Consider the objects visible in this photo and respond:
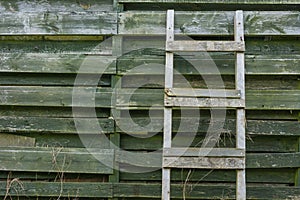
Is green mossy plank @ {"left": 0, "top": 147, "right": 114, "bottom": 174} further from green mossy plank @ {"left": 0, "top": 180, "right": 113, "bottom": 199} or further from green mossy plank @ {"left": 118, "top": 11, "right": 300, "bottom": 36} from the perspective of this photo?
green mossy plank @ {"left": 118, "top": 11, "right": 300, "bottom": 36}

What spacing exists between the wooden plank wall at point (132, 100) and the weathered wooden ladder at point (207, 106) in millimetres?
171

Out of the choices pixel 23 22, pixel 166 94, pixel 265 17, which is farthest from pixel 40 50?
pixel 265 17

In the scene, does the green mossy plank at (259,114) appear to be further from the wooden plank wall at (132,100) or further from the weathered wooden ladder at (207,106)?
the weathered wooden ladder at (207,106)

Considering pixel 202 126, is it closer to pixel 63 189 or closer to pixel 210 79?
pixel 210 79

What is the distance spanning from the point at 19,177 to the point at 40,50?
49.3 inches

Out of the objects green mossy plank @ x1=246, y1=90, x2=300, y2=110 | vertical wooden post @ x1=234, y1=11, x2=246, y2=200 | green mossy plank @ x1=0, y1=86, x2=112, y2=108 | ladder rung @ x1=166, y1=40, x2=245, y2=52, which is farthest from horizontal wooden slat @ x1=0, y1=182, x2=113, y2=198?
green mossy plank @ x1=246, y1=90, x2=300, y2=110

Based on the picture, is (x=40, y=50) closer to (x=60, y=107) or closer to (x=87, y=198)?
(x=60, y=107)

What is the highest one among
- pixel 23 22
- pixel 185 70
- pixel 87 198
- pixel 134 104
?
pixel 23 22

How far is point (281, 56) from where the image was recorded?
3.53 meters

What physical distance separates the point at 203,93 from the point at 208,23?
0.70m

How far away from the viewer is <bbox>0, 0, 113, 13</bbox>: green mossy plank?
373cm

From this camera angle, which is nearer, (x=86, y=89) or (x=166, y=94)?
(x=166, y=94)

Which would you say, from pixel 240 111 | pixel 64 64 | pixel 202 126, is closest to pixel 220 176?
pixel 202 126

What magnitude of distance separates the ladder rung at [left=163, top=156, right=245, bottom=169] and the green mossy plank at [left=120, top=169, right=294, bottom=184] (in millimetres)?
318
